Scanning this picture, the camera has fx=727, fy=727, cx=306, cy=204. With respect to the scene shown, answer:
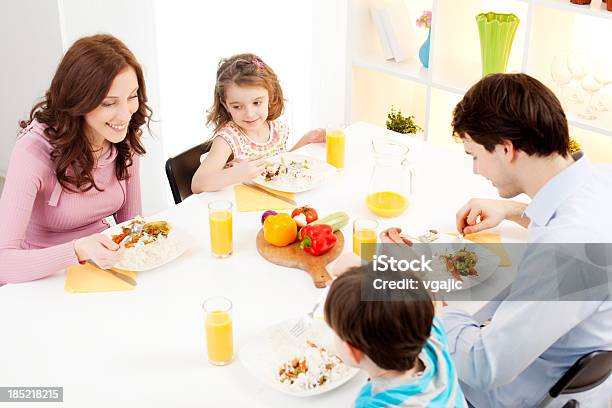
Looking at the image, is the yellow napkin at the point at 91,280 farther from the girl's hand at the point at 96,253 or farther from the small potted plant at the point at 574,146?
the small potted plant at the point at 574,146

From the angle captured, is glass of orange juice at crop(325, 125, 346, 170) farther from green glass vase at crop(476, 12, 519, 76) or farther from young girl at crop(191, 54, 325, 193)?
green glass vase at crop(476, 12, 519, 76)

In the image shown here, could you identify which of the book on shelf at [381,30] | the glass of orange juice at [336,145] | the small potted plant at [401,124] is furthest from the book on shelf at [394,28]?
the glass of orange juice at [336,145]

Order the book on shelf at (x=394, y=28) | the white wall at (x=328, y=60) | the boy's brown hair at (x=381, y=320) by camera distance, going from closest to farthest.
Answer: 1. the boy's brown hair at (x=381, y=320)
2. the book on shelf at (x=394, y=28)
3. the white wall at (x=328, y=60)

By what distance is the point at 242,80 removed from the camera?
7.77ft

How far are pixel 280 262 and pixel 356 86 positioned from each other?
1.79 m

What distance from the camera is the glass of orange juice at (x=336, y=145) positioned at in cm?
234

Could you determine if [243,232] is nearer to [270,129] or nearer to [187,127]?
[270,129]

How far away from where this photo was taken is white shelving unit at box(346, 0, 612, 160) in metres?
2.79

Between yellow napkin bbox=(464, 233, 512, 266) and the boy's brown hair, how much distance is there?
27.6 inches

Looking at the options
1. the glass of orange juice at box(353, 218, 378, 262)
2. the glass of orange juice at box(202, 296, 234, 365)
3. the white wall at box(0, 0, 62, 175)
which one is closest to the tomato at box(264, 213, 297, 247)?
the glass of orange juice at box(353, 218, 378, 262)

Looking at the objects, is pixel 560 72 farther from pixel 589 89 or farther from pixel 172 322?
pixel 172 322

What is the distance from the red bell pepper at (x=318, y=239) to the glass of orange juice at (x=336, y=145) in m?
0.53

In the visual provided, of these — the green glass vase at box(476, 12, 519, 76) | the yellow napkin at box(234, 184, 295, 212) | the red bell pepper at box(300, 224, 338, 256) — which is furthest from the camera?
the green glass vase at box(476, 12, 519, 76)

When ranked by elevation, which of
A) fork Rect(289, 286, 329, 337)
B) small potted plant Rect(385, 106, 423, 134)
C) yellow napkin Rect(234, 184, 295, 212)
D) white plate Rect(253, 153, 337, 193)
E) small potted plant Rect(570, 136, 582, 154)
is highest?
white plate Rect(253, 153, 337, 193)
